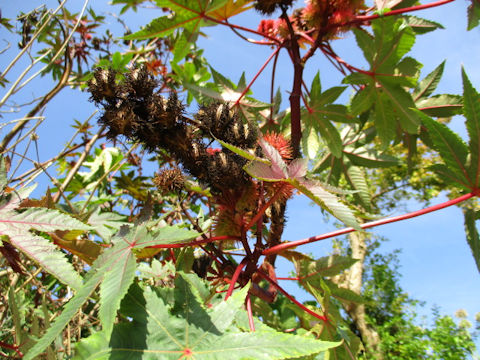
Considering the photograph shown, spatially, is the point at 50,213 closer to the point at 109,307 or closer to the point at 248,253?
the point at 109,307

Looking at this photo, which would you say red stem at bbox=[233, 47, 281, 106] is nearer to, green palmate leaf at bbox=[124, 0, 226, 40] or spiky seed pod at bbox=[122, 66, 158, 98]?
green palmate leaf at bbox=[124, 0, 226, 40]

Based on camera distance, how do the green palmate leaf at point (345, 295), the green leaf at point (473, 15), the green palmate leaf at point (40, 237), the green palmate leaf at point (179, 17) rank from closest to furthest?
the green palmate leaf at point (40, 237) → the green palmate leaf at point (345, 295) → the green palmate leaf at point (179, 17) → the green leaf at point (473, 15)

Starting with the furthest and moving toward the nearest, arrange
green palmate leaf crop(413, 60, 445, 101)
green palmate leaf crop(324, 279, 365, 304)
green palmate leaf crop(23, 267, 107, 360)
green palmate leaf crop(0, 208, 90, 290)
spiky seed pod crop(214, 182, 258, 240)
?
1. green palmate leaf crop(413, 60, 445, 101)
2. green palmate leaf crop(324, 279, 365, 304)
3. spiky seed pod crop(214, 182, 258, 240)
4. green palmate leaf crop(0, 208, 90, 290)
5. green palmate leaf crop(23, 267, 107, 360)

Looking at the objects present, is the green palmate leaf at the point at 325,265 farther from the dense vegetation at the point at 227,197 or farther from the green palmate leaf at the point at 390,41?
the green palmate leaf at the point at 390,41

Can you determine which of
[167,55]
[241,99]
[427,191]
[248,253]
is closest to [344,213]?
[248,253]

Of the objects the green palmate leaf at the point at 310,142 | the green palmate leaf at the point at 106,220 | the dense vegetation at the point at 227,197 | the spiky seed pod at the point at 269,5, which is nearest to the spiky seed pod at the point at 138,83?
the dense vegetation at the point at 227,197

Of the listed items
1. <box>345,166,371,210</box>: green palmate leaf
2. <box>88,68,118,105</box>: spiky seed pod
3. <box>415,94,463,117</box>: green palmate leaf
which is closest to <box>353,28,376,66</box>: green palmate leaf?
<box>415,94,463,117</box>: green palmate leaf

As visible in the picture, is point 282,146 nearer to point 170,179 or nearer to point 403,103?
point 170,179
